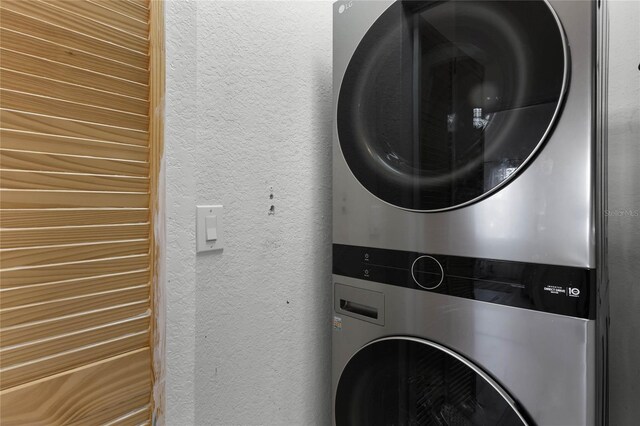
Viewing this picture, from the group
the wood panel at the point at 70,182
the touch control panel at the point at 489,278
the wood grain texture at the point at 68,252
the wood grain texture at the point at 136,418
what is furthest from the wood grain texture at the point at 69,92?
the touch control panel at the point at 489,278

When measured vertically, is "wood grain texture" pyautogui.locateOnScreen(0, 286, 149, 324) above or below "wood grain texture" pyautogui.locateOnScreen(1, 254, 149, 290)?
below

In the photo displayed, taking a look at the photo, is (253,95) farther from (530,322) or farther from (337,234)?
(530,322)

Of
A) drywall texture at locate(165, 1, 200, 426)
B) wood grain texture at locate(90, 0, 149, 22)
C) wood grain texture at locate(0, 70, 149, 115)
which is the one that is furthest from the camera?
drywall texture at locate(165, 1, 200, 426)

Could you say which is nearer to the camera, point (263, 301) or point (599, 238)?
point (599, 238)

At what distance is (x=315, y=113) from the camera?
1169 millimetres

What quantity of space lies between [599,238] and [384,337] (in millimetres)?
537

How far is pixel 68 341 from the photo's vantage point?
55cm

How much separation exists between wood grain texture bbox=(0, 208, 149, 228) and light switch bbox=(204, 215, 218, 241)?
0.81 feet

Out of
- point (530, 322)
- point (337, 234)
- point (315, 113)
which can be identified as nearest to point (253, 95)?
point (315, 113)

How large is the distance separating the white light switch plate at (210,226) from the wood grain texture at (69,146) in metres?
0.26

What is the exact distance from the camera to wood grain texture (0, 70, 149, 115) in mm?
496

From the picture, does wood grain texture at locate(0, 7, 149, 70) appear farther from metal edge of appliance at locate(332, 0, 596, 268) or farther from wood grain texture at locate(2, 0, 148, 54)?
metal edge of appliance at locate(332, 0, 596, 268)

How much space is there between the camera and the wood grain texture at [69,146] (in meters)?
0.50

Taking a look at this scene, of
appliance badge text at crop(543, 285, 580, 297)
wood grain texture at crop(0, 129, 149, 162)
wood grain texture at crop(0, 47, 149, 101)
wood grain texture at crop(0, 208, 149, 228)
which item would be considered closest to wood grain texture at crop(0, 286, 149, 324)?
wood grain texture at crop(0, 208, 149, 228)
